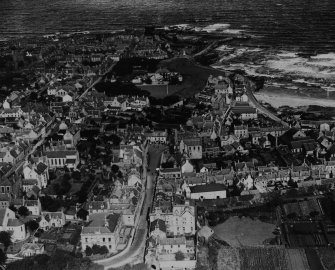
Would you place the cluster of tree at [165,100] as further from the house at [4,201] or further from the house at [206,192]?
the house at [4,201]

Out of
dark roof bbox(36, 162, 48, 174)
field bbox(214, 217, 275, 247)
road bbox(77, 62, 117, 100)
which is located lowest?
road bbox(77, 62, 117, 100)

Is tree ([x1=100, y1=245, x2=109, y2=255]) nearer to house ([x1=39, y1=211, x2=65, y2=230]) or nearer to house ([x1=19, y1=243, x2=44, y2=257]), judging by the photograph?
house ([x1=19, y1=243, x2=44, y2=257])

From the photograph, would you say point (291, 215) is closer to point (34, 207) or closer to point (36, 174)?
point (34, 207)

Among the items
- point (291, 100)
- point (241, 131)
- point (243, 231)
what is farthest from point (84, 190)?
point (291, 100)

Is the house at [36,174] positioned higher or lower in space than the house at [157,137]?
higher

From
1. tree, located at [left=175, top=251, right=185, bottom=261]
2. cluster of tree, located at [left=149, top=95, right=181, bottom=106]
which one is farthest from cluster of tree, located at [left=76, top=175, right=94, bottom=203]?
cluster of tree, located at [left=149, top=95, right=181, bottom=106]

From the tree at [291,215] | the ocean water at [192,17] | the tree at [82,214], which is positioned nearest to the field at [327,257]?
the tree at [291,215]
